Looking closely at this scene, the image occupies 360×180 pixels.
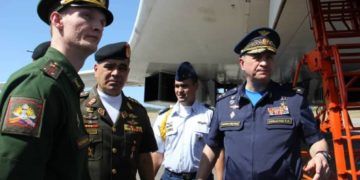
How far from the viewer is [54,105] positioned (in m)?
1.24

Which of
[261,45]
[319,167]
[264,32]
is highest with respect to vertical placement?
[264,32]

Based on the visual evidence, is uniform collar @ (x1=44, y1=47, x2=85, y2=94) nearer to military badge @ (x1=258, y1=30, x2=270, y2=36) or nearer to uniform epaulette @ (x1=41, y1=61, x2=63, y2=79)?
uniform epaulette @ (x1=41, y1=61, x2=63, y2=79)

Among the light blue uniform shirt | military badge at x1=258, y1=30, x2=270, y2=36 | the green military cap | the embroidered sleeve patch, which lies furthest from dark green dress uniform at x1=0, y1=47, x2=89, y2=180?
the light blue uniform shirt

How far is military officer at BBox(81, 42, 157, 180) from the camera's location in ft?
7.67

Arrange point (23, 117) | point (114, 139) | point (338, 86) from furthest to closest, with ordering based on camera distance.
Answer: point (338, 86), point (114, 139), point (23, 117)

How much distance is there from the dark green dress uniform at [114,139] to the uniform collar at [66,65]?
37.4 inches

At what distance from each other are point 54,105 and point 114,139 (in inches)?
46.1

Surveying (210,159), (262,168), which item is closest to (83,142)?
(262,168)

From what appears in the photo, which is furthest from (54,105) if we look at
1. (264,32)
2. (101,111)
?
(264,32)

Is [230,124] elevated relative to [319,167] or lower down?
elevated

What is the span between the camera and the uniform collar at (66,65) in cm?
138

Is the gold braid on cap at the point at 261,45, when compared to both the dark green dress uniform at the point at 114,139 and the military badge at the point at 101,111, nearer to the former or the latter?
the dark green dress uniform at the point at 114,139

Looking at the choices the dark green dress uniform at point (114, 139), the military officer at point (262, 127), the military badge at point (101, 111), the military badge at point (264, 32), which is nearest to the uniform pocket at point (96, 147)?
the dark green dress uniform at point (114, 139)

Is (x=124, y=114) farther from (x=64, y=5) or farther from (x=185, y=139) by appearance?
(x=64, y=5)
